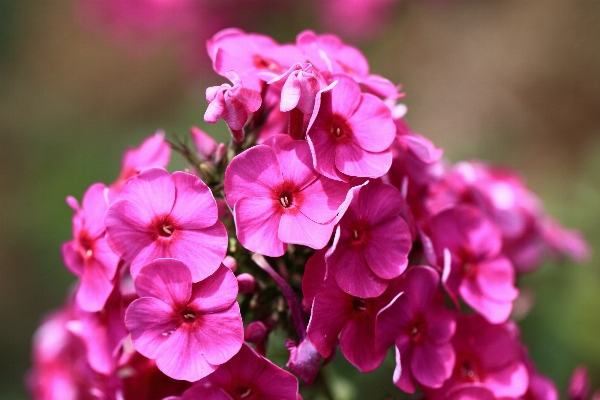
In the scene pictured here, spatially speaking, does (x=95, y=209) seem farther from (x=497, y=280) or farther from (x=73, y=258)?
(x=497, y=280)

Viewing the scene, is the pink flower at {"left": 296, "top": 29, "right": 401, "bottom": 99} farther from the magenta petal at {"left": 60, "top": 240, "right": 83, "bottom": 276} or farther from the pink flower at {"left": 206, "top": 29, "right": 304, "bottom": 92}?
the magenta petal at {"left": 60, "top": 240, "right": 83, "bottom": 276}

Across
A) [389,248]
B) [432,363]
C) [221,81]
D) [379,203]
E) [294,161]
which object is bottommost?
[221,81]

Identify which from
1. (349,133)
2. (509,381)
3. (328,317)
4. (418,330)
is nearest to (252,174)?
(349,133)

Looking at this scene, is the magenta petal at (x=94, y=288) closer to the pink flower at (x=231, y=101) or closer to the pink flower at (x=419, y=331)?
the pink flower at (x=231, y=101)

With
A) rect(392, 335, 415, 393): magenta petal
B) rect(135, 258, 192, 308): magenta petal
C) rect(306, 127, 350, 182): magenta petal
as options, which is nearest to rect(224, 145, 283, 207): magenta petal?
rect(306, 127, 350, 182): magenta petal

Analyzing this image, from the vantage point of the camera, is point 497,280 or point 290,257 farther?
point 497,280

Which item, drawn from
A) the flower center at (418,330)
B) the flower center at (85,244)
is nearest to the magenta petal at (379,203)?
the flower center at (418,330)
